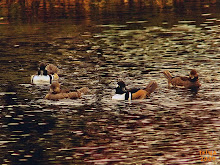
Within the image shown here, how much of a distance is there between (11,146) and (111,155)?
2871 mm

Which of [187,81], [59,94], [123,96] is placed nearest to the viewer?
[123,96]

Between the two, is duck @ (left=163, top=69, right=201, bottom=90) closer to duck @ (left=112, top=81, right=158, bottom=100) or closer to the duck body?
duck @ (left=112, top=81, right=158, bottom=100)

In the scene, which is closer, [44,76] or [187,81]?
[187,81]

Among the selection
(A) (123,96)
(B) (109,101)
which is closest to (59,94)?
(B) (109,101)

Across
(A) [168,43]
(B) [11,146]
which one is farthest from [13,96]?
(A) [168,43]

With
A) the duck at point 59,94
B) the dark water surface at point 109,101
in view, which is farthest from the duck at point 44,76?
the duck at point 59,94

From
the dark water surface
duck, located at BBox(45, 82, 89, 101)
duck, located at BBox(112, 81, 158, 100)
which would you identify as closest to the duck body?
duck, located at BBox(112, 81, 158, 100)

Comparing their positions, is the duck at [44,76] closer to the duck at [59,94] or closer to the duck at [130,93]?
the duck at [59,94]

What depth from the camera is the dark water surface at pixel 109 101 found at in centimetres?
2172

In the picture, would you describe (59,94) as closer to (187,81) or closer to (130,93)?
(130,93)

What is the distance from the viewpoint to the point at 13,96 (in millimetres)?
29484

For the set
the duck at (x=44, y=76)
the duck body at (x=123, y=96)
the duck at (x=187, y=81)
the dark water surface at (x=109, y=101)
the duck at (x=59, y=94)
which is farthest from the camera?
the duck at (x=44, y=76)

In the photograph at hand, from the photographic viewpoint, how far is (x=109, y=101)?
92.8ft

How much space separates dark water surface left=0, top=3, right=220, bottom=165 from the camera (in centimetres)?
2172
